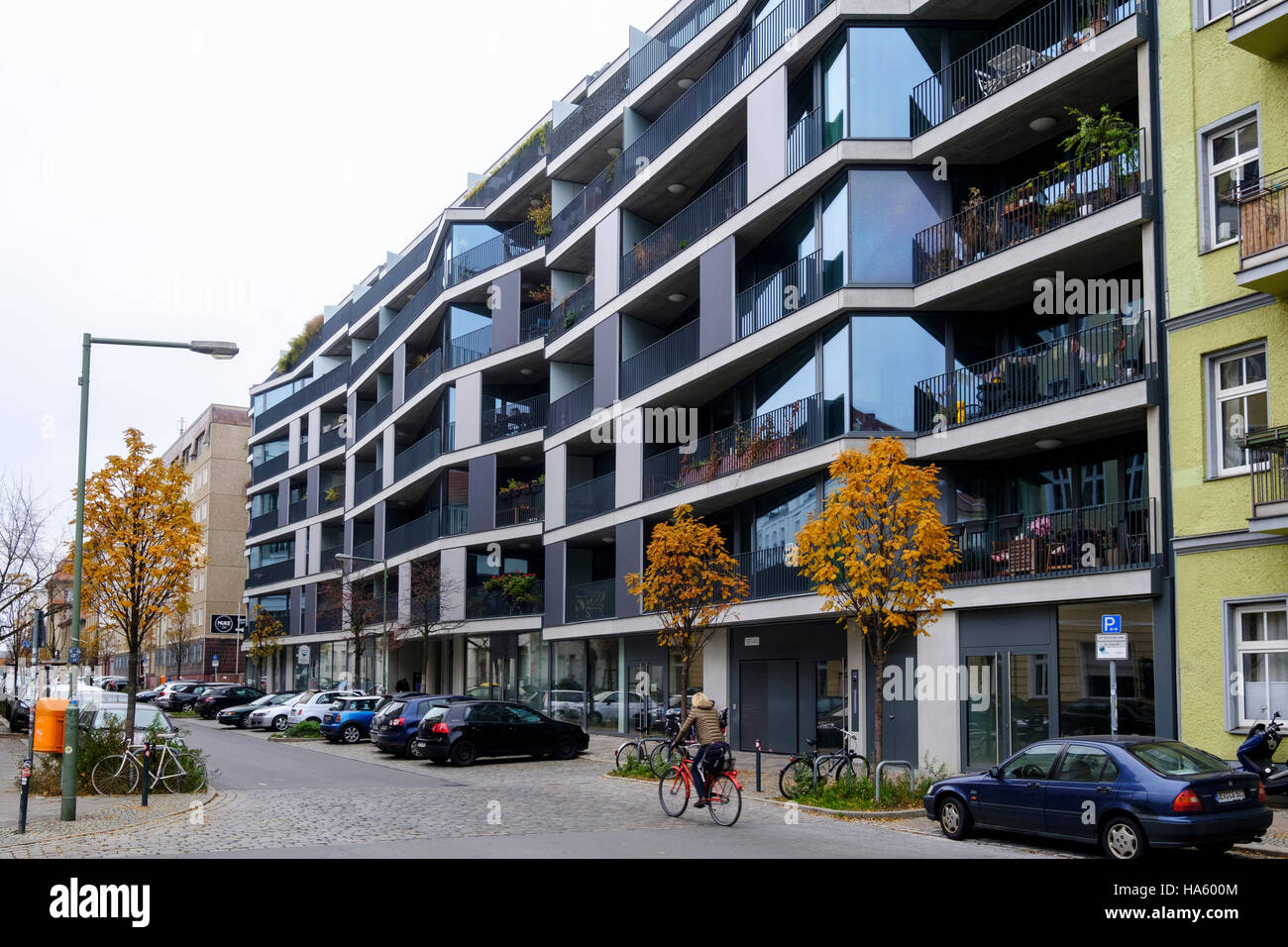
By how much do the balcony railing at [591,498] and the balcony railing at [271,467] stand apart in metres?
39.2

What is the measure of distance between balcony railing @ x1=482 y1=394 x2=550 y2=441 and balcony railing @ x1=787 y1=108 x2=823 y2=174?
17269 millimetres

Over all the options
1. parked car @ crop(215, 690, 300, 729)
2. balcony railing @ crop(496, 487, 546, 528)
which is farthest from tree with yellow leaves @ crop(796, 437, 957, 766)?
parked car @ crop(215, 690, 300, 729)

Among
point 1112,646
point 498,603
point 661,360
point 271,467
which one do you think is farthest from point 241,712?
point 1112,646

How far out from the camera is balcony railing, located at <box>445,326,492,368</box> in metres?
46.5

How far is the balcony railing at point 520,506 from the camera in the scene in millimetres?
43938

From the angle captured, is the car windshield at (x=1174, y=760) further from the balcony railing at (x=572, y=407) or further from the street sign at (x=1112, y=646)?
the balcony railing at (x=572, y=407)

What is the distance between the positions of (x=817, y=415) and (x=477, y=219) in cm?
2555

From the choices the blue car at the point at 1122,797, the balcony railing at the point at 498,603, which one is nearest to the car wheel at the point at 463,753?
the blue car at the point at 1122,797

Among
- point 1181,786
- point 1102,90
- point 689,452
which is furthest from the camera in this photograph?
point 689,452

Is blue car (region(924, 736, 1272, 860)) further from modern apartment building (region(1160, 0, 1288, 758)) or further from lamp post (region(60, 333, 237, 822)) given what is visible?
lamp post (region(60, 333, 237, 822))

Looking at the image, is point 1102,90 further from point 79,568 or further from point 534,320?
point 534,320

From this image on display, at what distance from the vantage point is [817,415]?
26.6 metres

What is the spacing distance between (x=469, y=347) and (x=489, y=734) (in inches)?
872

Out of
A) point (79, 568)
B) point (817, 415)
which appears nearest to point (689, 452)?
point (817, 415)
